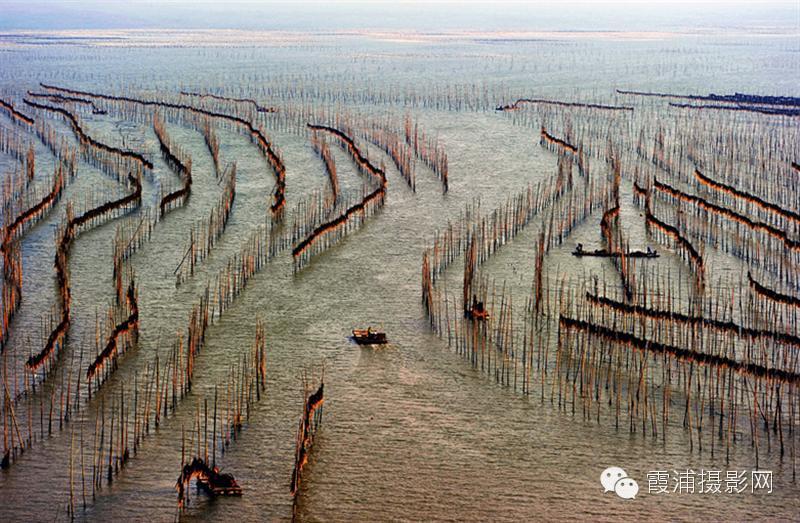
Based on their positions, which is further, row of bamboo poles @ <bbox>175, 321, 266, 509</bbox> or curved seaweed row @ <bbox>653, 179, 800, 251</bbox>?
curved seaweed row @ <bbox>653, 179, 800, 251</bbox>

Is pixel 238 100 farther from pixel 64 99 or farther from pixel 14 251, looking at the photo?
pixel 14 251

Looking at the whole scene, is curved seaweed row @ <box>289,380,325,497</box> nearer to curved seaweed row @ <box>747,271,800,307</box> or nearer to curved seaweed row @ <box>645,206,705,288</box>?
curved seaweed row @ <box>645,206,705,288</box>

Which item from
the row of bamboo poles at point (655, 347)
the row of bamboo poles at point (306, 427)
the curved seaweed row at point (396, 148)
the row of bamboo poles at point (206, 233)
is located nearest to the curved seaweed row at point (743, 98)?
the curved seaweed row at point (396, 148)

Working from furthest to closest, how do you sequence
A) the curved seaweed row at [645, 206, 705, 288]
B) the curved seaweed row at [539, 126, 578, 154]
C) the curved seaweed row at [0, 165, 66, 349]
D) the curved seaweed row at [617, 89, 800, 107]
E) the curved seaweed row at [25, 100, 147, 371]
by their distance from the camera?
the curved seaweed row at [617, 89, 800, 107] → the curved seaweed row at [539, 126, 578, 154] → the curved seaweed row at [645, 206, 705, 288] → the curved seaweed row at [0, 165, 66, 349] → the curved seaweed row at [25, 100, 147, 371]

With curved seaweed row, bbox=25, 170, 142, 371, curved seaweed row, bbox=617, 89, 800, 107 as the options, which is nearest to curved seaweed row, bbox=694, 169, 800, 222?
curved seaweed row, bbox=25, 170, 142, 371

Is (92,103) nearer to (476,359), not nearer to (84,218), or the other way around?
(84,218)

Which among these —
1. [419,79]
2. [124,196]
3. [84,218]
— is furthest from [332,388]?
[419,79]

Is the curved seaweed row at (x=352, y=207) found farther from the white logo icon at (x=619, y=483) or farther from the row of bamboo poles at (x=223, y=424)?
the white logo icon at (x=619, y=483)
